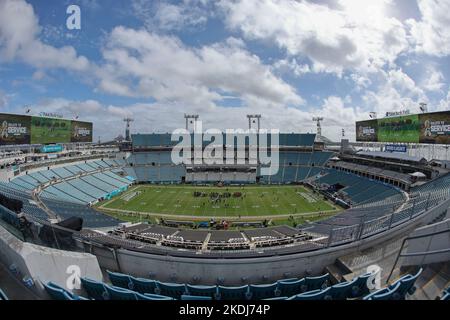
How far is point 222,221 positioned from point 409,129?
106 ft

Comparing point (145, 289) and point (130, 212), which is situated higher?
point (145, 289)

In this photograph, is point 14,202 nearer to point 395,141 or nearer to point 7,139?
point 7,139

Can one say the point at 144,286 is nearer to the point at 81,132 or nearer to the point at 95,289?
the point at 95,289

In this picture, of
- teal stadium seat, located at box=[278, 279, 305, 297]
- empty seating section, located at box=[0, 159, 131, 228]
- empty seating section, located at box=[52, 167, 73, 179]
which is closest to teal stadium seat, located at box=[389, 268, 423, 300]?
teal stadium seat, located at box=[278, 279, 305, 297]

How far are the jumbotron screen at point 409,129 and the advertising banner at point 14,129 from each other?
60871mm

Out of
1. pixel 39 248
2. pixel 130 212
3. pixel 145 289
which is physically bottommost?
pixel 130 212

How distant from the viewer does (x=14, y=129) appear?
136 feet

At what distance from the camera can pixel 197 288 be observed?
10062mm

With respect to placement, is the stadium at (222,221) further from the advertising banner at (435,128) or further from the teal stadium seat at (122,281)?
the advertising banner at (435,128)

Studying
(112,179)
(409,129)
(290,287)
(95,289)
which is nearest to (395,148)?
(409,129)

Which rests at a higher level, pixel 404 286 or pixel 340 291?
pixel 404 286
